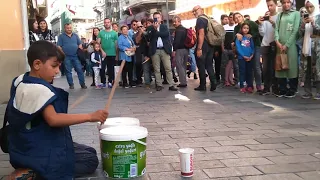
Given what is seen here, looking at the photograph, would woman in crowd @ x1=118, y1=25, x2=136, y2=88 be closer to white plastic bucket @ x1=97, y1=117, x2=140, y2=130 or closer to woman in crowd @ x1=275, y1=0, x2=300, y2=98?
woman in crowd @ x1=275, y1=0, x2=300, y2=98

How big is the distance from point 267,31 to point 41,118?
646 centimetres

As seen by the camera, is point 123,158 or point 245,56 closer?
point 123,158

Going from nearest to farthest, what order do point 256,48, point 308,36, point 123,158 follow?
point 123,158
point 308,36
point 256,48

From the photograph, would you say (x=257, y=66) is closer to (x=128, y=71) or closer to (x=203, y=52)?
(x=203, y=52)

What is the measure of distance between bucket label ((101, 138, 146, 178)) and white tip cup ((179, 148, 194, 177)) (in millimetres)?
350

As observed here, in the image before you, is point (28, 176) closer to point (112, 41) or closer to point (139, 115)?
point (139, 115)

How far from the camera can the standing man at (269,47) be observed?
8312 millimetres

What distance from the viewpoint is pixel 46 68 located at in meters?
2.95

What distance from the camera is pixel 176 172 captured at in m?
3.68

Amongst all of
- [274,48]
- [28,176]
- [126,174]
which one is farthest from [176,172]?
[274,48]

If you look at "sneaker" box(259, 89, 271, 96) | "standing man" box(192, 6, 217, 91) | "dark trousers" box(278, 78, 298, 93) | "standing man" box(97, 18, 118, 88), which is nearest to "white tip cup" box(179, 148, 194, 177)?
"dark trousers" box(278, 78, 298, 93)

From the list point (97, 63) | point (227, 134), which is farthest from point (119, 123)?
point (97, 63)

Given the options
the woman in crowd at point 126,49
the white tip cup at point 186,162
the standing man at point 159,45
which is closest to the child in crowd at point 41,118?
the white tip cup at point 186,162

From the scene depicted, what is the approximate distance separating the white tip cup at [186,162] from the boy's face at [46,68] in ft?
4.28
